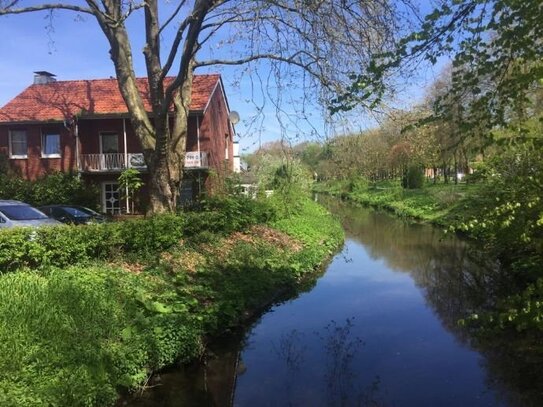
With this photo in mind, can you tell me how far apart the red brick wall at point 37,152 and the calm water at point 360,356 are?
18406 mm

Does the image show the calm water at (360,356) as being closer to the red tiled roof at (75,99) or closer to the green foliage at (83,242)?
the green foliage at (83,242)

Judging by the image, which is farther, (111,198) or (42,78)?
(42,78)

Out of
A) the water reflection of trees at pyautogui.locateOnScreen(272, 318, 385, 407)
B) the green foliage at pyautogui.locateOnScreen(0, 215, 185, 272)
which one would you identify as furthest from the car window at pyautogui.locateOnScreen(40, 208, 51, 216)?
the water reflection of trees at pyautogui.locateOnScreen(272, 318, 385, 407)

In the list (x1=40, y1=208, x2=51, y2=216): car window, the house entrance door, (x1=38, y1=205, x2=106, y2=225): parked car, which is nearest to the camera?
(x1=38, y1=205, x2=106, y2=225): parked car

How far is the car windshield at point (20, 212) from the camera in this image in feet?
50.8

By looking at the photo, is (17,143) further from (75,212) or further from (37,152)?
(75,212)

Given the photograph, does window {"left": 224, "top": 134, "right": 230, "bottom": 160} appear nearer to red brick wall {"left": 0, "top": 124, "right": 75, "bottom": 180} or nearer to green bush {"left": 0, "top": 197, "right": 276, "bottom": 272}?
red brick wall {"left": 0, "top": 124, "right": 75, "bottom": 180}

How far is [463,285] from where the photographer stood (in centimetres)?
1545

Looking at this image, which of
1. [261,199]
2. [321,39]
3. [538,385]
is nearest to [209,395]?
[538,385]

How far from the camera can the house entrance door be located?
28969 millimetres

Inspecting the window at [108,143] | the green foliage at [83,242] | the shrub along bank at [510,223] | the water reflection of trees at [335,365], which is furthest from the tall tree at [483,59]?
the window at [108,143]

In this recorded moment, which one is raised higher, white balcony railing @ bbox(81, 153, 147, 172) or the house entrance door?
white balcony railing @ bbox(81, 153, 147, 172)

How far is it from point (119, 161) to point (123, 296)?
778 inches

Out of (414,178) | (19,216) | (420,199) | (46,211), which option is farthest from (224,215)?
(414,178)
